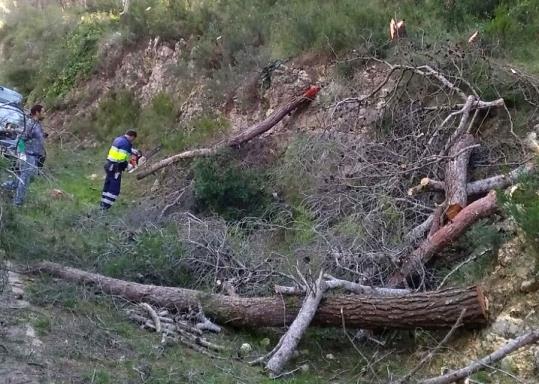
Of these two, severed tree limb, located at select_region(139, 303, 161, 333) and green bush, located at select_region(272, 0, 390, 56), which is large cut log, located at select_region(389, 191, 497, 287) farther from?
green bush, located at select_region(272, 0, 390, 56)

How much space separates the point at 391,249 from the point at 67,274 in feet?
9.52

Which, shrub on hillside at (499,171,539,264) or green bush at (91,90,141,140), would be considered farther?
green bush at (91,90,141,140)

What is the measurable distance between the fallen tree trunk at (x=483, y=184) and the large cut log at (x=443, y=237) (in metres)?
0.37

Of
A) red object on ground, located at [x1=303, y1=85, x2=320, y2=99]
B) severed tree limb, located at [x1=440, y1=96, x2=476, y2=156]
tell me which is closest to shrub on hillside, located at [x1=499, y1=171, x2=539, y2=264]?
severed tree limb, located at [x1=440, y1=96, x2=476, y2=156]

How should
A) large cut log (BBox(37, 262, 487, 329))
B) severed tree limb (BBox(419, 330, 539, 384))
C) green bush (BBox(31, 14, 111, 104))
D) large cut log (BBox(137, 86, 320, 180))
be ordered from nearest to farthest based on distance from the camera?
A: severed tree limb (BBox(419, 330, 539, 384)), large cut log (BBox(37, 262, 487, 329)), large cut log (BBox(137, 86, 320, 180)), green bush (BBox(31, 14, 111, 104))

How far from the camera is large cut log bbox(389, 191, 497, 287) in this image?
5.95m

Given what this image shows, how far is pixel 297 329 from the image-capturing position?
5285mm

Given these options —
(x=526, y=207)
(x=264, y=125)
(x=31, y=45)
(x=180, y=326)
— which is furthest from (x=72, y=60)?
(x=526, y=207)

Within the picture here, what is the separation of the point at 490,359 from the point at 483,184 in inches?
105

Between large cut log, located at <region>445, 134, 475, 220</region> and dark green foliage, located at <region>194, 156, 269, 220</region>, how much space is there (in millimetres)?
2659

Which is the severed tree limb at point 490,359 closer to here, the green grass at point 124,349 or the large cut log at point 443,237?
the green grass at point 124,349

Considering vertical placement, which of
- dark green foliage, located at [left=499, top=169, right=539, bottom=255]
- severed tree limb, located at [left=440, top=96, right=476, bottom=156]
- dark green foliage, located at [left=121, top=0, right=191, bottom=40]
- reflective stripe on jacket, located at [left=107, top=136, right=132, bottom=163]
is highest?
dark green foliage, located at [left=121, top=0, right=191, bottom=40]

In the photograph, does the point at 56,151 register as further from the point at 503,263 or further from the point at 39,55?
Answer: the point at 503,263

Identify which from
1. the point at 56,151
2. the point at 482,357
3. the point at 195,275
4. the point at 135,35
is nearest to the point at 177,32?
the point at 135,35
